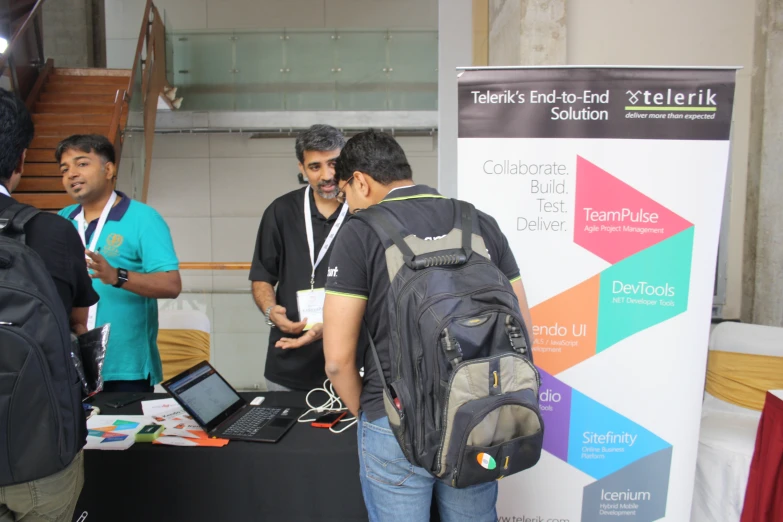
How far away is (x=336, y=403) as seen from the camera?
193 centimetres

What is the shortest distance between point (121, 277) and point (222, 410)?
0.72 meters

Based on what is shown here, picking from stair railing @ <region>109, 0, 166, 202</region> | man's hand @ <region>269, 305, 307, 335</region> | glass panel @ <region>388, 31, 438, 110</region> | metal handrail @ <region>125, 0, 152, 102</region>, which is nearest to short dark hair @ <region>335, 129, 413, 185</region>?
man's hand @ <region>269, 305, 307, 335</region>

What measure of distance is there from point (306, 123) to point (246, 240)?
2070 millimetres

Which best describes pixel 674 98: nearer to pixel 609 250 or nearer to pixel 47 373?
pixel 609 250

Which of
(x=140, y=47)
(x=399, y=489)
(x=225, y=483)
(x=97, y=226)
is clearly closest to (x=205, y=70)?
(x=140, y=47)

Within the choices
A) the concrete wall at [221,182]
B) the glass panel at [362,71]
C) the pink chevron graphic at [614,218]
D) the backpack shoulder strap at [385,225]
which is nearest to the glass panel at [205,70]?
the concrete wall at [221,182]

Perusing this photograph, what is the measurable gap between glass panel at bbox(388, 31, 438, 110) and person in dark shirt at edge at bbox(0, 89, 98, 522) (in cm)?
683

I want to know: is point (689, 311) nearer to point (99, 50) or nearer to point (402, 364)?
point (402, 364)

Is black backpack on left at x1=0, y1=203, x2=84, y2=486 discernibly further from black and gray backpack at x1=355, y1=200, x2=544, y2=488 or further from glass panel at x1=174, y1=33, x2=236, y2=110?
glass panel at x1=174, y1=33, x2=236, y2=110

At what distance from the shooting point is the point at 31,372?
1.00 m

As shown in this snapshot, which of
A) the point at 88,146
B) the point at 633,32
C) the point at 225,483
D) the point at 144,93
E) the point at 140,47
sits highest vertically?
the point at 140,47

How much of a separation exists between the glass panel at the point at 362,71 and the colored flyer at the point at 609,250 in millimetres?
6088

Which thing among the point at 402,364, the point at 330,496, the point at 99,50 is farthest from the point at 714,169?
the point at 99,50

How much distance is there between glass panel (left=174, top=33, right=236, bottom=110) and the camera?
25.8 feet
